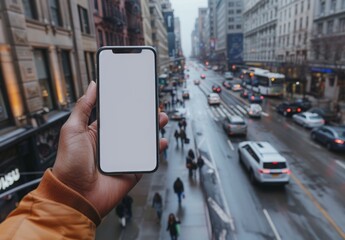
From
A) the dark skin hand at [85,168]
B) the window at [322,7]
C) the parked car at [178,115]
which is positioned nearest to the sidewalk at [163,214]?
the dark skin hand at [85,168]

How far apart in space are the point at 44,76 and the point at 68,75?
2.44 meters

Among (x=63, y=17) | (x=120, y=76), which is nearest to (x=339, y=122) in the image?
(x=63, y=17)

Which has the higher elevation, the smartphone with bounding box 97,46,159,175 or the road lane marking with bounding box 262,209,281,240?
the smartphone with bounding box 97,46,159,175

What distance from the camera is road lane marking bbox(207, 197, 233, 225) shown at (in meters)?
A: 9.84

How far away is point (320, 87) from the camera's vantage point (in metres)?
38.5

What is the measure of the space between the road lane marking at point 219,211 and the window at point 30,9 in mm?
11967

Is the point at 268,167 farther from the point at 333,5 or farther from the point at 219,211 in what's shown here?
the point at 333,5

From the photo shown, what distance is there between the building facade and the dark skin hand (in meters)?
5.80

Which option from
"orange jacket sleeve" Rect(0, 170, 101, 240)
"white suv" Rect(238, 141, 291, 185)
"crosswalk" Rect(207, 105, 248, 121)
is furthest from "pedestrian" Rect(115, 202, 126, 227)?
"crosswalk" Rect(207, 105, 248, 121)

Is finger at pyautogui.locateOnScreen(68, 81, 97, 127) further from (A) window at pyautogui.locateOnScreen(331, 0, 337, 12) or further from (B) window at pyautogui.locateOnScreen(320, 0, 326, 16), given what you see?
(B) window at pyautogui.locateOnScreen(320, 0, 326, 16)

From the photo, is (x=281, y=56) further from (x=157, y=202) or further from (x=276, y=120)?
(x=157, y=202)

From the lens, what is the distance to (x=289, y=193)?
11555 mm

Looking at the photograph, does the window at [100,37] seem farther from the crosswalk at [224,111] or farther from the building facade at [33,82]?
the crosswalk at [224,111]

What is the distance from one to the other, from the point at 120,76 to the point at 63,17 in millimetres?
13470
